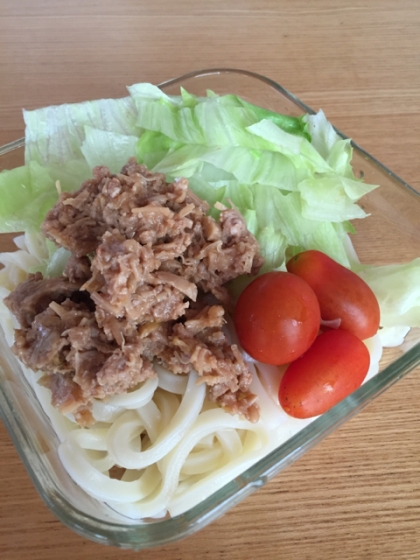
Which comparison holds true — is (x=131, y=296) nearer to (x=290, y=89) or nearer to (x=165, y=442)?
(x=165, y=442)

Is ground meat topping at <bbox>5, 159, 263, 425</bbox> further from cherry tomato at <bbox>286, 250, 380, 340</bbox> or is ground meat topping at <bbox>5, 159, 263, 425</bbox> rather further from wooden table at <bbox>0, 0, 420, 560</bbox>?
wooden table at <bbox>0, 0, 420, 560</bbox>

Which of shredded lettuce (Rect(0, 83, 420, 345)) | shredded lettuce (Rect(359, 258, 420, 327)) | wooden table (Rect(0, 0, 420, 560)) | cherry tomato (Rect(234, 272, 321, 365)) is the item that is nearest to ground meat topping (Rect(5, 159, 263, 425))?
cherry tomato (Rect(234, 272, 321, 365))

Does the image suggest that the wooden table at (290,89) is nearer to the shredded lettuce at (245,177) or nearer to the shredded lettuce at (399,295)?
the shredded lettuce at (399,295)

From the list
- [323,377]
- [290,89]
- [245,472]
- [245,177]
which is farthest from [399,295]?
[290,89]

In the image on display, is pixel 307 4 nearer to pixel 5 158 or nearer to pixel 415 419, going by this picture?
pixel 5 158

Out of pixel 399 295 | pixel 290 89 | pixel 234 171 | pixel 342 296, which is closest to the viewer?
pixel 342 296
